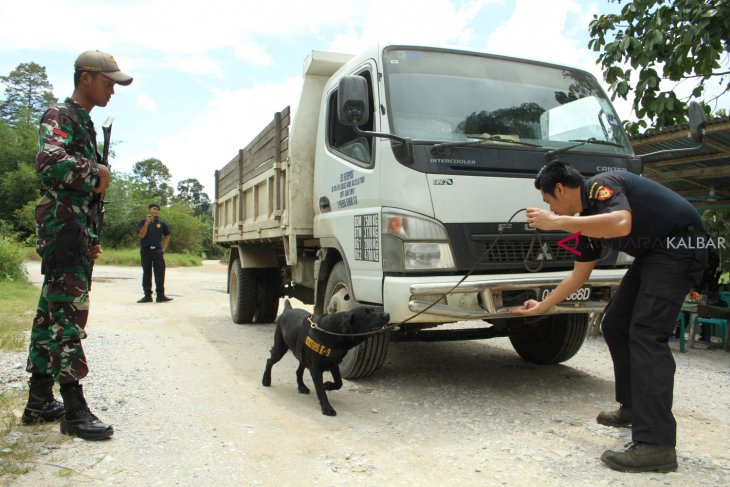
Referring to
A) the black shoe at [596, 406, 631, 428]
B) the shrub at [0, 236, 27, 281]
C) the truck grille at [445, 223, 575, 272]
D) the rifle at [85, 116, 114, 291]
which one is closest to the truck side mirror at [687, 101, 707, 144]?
the truck grille at [445, 223, 575, 272]

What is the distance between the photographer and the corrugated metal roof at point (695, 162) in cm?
636

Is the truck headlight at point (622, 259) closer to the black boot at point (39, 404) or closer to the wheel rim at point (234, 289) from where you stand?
the black boot at point (39, 404)

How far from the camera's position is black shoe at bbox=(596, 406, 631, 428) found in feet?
11.8

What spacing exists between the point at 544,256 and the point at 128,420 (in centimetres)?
298

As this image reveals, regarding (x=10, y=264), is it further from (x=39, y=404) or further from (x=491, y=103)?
(x=491, y=103)

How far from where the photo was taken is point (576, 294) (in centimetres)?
400

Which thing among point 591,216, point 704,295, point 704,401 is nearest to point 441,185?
point 591,216

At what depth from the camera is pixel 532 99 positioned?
14.7 ft

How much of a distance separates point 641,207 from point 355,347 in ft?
7.72

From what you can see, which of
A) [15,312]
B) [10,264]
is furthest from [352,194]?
A: [10,264]

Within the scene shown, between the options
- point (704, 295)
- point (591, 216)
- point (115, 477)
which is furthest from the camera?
point (704, 295)

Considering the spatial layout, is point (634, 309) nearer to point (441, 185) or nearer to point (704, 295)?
point (441, 185)

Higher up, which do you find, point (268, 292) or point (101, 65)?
point (101, 65)

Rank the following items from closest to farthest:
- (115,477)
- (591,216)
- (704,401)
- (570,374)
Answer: (115,477)
(591,216)
(704,401)
(570,374)
